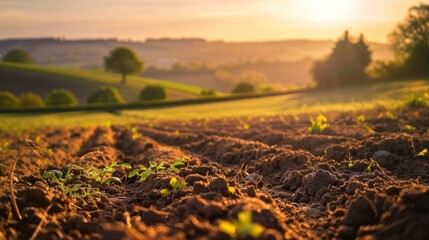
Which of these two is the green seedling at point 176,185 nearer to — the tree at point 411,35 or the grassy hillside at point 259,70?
the tree at point 411,35

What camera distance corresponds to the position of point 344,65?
51.6 m

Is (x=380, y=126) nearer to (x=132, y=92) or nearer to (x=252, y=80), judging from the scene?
(x=132, y=92)

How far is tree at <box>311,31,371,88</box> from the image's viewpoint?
5088cm

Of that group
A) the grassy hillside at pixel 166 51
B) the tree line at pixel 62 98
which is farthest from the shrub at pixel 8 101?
the grassy hillside at pixel 166 51

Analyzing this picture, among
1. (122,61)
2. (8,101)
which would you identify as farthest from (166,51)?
(8,101)

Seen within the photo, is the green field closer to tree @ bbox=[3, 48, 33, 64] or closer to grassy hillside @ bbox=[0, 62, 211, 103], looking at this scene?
grassy hillside @ bbox=[0, 62, 211, 103]

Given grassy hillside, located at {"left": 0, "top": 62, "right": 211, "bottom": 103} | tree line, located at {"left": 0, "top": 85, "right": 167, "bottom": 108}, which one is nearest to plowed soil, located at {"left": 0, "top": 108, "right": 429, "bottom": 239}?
tree line, located at {"left": 0, "top": 85, "right": 167, "bottom": 108}

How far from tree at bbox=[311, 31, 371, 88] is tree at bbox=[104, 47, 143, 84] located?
36.8 metres

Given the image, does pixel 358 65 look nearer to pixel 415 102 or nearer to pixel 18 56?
pixel 415 102

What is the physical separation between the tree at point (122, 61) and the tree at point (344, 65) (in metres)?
36.8

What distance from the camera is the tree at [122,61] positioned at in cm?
7769

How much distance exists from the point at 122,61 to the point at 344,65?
4069 centimetres

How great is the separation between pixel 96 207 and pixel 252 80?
97.2 meters

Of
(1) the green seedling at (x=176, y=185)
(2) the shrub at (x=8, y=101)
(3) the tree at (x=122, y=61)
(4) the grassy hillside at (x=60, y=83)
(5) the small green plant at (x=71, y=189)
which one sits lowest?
(2) the shrub at (x=8, y=101)
